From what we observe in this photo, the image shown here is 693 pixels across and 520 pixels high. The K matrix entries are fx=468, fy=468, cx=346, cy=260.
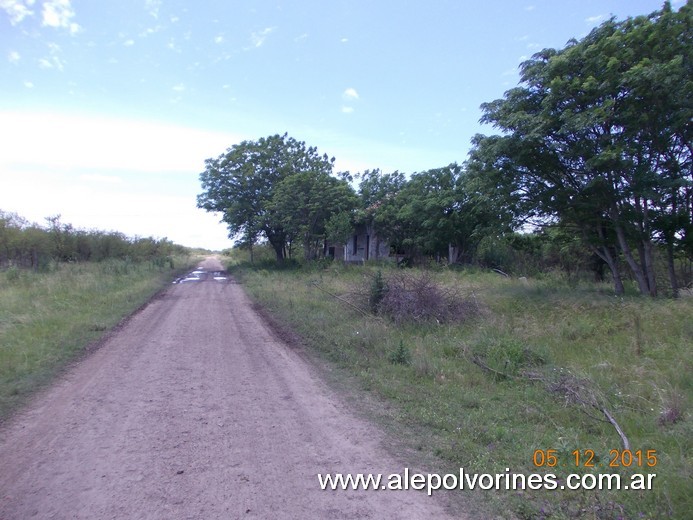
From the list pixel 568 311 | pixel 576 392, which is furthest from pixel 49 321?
pixel 568 311

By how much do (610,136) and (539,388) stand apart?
30.8ft

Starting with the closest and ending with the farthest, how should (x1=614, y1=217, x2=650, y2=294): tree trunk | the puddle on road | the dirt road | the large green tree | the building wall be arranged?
1. the dirt road
2. the large green tree
3. (x1=614, y1=217, x2=650, y2=294): tree trunk
4. the puddle on road
5. the building wall

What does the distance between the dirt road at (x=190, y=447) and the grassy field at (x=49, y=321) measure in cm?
51

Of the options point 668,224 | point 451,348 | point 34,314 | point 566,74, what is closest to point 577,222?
point 668,224

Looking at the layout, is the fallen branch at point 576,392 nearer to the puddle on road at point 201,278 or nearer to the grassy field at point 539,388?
the grassy field at point 539,388

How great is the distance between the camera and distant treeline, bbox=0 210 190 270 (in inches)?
1220

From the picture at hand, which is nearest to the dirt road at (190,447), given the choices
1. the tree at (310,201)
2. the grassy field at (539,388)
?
the grassy field at (539,388)

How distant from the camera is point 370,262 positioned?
1171 inches

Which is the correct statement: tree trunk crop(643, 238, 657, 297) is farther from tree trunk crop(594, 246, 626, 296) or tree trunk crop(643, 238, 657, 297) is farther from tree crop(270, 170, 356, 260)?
tree crop(270, 170, 356, 260)

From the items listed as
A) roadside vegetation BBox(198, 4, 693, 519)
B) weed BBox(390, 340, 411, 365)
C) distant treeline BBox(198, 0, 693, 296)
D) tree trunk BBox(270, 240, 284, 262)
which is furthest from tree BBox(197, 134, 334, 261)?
weed BBox(390, 340, 411, 365)

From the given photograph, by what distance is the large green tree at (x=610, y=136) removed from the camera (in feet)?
39.6

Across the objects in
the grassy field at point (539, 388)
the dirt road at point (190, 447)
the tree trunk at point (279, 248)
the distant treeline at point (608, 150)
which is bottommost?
the dirt road at point (190, 447)

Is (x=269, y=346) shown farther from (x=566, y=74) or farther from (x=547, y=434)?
(x=566, y=74)

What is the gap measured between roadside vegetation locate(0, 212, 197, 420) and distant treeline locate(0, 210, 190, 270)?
6 centimetres
